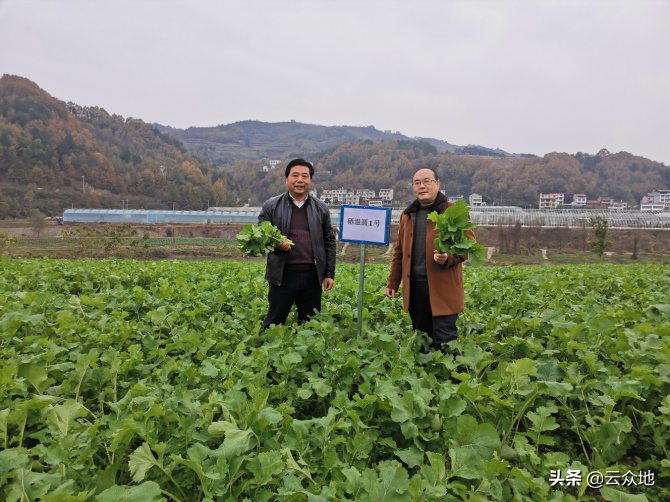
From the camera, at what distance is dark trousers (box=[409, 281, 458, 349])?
3686 mm

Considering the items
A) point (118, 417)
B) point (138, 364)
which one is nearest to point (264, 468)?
point (118, 417)

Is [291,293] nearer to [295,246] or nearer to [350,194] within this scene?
[295,246]

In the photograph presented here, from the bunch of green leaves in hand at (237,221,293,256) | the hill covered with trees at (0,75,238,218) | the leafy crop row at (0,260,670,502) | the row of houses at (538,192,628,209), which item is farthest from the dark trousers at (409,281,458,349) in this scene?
the row of houses at (538,192,628,209)

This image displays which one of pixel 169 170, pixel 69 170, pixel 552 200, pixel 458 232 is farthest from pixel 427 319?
pixel 552 200

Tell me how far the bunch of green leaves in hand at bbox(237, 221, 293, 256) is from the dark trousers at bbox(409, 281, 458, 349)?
4.47ft

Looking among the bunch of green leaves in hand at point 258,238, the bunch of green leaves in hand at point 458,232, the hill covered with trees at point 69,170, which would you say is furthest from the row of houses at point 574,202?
the bunch of green leaves in hand at point 258,238

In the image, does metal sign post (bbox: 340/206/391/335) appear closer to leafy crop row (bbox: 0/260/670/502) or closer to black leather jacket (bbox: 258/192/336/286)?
black leather jacket (bbox: 258/192/336/286)

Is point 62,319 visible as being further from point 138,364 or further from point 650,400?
point 650,400

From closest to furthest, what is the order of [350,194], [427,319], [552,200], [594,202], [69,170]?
[427,319] < [69,170] < [552,200] < [350,194] < [594,202]

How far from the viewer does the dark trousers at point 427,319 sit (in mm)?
3686

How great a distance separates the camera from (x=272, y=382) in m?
3.40

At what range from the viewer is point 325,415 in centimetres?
306

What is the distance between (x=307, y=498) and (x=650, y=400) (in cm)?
245

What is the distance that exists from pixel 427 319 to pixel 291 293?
1.36 metres
